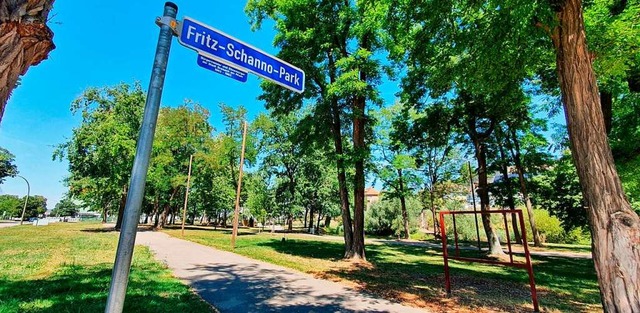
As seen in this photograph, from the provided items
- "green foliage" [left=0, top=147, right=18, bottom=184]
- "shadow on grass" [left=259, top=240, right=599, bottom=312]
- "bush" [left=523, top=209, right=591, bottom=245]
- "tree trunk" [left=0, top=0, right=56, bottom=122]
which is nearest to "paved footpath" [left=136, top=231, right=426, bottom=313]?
"shadow on grass" [left=259, top=240, right=599, bottom=312]

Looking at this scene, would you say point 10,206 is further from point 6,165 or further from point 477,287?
point 477,287

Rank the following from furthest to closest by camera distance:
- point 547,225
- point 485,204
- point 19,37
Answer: point 547,225
point 485,204
point 19,37

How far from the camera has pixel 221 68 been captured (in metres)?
2.75

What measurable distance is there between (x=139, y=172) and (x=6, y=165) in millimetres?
72320

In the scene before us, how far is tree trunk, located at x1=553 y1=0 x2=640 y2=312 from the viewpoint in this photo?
346 centimetres

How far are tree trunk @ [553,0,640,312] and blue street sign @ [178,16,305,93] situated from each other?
144 inches

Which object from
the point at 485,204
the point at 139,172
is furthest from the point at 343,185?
the point at 139,172

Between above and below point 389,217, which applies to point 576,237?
below

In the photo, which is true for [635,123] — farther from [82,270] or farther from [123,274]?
[82,270]

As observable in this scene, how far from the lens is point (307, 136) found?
582 inches

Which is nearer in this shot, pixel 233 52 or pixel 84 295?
pixel 233 52

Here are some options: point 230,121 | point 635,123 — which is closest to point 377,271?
point 635,123

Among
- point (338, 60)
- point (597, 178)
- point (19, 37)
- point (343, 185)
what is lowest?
point (597, 178)

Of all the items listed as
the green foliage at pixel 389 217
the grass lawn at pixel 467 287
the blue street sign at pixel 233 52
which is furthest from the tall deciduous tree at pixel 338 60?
the green foliage at pixel 389 217
